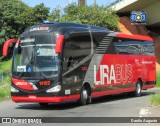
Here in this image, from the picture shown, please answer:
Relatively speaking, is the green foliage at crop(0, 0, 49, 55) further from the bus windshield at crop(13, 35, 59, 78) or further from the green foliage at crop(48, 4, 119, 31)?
the bus windshield at crop(13, 35, 59, 78)

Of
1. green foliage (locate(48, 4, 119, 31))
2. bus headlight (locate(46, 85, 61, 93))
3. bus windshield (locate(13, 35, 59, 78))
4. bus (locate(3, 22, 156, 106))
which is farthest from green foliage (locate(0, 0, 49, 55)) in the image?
bus headlight (locate(46, 85, 61, 93))

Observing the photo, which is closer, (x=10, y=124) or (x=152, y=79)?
(x=10, y=124)

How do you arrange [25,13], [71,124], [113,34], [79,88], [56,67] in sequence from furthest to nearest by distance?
[25,13] < [113,34] < [79,88] < [56,67] < [71,124]

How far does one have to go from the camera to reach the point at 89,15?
4625 centimetres

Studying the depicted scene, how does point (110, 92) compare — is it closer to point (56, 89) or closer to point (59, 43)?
point (56, 89)

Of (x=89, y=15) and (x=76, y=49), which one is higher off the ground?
(x=89, y=15)

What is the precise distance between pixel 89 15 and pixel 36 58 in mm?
28861

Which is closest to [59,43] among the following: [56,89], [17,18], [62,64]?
[62,64]

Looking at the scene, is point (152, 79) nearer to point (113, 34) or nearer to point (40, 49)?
point (113, 34)

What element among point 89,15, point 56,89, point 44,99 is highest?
point 89,15

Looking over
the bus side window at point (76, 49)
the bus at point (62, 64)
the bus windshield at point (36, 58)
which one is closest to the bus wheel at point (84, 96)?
the bus at point (62, 64)

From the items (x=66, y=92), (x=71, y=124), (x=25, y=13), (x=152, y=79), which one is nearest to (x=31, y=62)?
(x=66, y=92)

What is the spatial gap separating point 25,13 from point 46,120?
43.5 m

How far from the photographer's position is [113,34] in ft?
74.5
